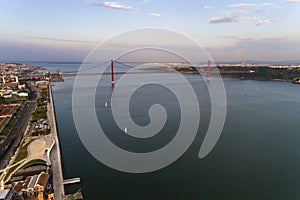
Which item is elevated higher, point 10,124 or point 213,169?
point 10,124

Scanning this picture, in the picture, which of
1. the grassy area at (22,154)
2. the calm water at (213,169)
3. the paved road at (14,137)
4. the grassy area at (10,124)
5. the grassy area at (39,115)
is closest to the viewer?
the calm water at (213,169)

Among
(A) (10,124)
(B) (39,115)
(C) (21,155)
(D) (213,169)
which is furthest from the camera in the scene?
(B) (39,115)

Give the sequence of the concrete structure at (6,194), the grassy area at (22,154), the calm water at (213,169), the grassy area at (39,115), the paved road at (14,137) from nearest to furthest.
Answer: the concrete structure at (6,194) < the calm water at (213,169) < the grassy area at (22,154) < the paved road at (14,137) < the grassy area at (39,115)

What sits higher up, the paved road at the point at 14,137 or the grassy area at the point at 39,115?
the grassy area at the point at 39,115

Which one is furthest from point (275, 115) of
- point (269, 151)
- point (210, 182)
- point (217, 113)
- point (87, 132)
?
point (87, 132)

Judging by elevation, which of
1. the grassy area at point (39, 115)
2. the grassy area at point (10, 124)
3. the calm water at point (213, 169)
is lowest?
the calm water at point (213, 169)

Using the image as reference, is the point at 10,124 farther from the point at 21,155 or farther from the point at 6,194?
the point at 6,194

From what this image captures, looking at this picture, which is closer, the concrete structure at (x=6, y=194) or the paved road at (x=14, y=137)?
the concrete structure at (x=6, y=194)

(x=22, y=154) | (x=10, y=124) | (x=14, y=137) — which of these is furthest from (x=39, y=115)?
(x=22, y=154)

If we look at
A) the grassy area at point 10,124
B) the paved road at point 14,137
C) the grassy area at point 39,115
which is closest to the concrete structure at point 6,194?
the paved road at point 14,137

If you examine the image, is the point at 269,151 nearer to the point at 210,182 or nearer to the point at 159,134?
the point at 210,182

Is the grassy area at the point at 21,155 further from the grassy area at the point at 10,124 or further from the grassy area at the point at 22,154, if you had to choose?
the grassy area at the point at 10,124
